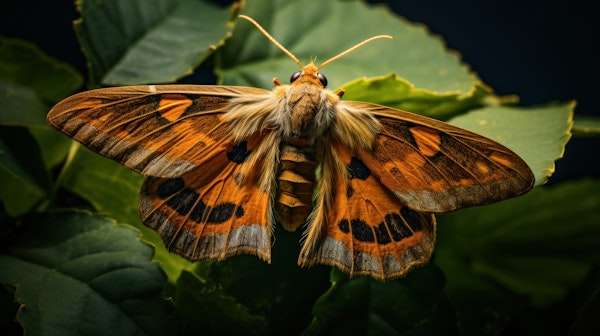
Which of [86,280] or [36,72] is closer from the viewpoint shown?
[86,280]

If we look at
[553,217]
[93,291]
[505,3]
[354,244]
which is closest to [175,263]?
[93,291]

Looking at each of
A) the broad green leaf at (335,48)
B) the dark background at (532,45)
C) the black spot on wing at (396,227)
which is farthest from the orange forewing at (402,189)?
the dark background at (532,45)

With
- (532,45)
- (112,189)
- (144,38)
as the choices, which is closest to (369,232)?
(112,189)

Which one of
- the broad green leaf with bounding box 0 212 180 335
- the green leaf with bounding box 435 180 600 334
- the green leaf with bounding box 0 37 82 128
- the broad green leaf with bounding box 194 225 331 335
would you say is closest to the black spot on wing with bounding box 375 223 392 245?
the broad green leaf with bounding box 194 225 331 335

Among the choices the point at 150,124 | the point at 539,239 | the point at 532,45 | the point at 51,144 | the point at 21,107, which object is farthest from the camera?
the point at 532,45

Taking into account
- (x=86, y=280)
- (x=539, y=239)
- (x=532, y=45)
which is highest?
(x=532, y=45)

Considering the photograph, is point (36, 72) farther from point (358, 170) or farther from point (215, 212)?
point (358, 170)

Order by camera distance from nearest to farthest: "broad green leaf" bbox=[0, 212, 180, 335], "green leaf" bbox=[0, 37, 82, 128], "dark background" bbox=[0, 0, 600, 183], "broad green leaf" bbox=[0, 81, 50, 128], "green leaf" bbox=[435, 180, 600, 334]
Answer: "broad green leaf" bbox=[0, 212, 180, 335], "broad green leaf" bbox=[0, 81, 50, 128], "green leaf" bbox=[0, 37, 82, 128], "green leaf" bbox=[435, 180, 600, 334], "dark background" bbox=[0, 0, 600, 183]

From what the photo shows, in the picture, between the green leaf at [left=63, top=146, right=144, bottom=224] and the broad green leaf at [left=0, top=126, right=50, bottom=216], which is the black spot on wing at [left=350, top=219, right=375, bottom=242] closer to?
the green leaf at [left=63, top=146, right=144, bottom=224]
